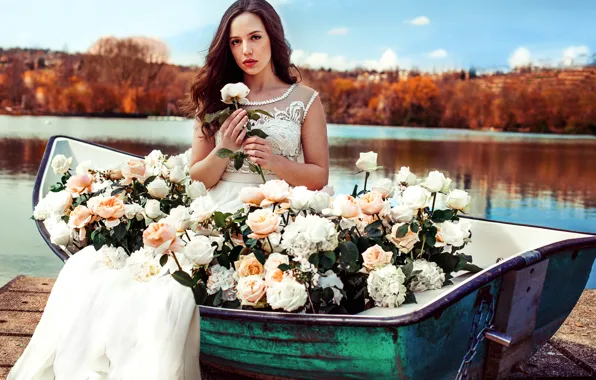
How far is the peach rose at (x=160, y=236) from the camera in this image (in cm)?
155

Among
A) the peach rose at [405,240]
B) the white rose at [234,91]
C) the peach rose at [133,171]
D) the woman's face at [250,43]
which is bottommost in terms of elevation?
the peach rose at [405,240]

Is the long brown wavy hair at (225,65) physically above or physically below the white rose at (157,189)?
above

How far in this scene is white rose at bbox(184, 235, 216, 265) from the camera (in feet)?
5.23

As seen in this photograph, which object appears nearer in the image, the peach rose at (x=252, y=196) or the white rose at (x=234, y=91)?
the peach rose at (x=252, y=196)

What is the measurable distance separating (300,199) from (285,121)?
2.41 feet

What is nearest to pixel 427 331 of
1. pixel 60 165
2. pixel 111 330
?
pixel 111 330

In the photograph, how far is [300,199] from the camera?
1631mm

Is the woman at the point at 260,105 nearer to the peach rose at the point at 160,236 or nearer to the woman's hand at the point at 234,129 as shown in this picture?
the woman's hand at the point at 234,129

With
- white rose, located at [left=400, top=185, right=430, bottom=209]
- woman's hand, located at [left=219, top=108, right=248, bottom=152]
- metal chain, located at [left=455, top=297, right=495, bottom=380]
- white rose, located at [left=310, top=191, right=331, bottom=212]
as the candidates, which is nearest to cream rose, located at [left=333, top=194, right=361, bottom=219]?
white rose, located at [left=310, top=191, right=331, bottom=212]

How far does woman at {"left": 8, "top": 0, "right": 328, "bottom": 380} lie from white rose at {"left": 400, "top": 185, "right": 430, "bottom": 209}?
52cm

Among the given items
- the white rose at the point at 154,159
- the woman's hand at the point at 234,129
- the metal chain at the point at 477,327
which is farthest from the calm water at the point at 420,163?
the metal chain at the point at 477,327

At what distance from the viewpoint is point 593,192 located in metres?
10.6

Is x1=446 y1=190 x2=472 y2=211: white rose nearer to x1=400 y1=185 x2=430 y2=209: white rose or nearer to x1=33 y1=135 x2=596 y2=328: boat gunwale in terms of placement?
x1=400 y1=185 x2=430 y2=209: white rose

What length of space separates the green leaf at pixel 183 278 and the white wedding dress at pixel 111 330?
0.9 inches
